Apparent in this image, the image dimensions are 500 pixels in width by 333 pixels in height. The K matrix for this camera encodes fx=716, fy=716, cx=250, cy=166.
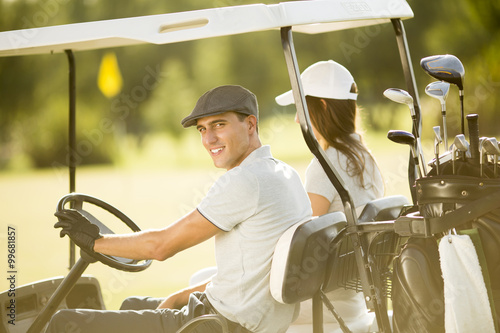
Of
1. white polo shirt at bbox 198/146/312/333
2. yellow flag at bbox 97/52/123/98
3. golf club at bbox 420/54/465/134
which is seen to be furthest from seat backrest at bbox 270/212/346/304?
yellow flag at bbox 97/52/123/98

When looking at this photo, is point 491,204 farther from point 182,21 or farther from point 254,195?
point 182,21

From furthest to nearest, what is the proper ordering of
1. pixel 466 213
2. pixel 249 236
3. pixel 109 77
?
pixel 109 77, pixel 249 236, pixel 466 213

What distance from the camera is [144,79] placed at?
29.7 metres

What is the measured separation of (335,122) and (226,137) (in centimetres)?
88

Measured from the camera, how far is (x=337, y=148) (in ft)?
10.8

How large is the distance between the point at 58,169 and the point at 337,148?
26.0 meters

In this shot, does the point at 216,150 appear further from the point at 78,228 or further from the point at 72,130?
the point at 72,130

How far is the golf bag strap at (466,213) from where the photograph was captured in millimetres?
2037

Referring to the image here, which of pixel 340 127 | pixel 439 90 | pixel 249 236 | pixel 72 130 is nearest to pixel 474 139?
pixel 439 90

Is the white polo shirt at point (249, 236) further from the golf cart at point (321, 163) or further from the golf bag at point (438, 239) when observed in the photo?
the golf bag at point (438, 239)

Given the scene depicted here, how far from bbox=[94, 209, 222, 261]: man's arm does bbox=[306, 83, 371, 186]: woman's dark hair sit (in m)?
1.06

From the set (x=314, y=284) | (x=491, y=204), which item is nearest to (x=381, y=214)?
(x=314, y=284)

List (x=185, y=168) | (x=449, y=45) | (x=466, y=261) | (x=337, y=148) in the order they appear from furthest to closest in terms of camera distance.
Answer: (x=185, y=168) < (x=449, y=45) < (x=337, y=148) < (x=466, y=261)

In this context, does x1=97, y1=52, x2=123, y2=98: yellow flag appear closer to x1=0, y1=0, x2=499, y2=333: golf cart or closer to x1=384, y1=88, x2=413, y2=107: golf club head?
x1=0, y1=0, x2=499, y2=333: golf cart
